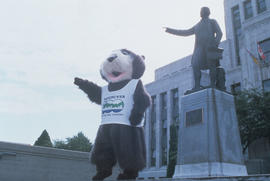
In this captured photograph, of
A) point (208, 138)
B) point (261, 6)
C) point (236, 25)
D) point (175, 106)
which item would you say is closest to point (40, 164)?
point (208, 138)

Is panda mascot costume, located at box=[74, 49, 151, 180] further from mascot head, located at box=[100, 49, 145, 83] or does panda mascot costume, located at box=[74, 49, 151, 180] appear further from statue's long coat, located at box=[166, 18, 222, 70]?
statue's long coat, located at box=[166, 18, 222, 70]

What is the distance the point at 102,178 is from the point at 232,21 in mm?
31313

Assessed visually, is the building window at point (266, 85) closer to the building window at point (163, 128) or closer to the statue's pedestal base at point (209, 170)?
the building window at point (163, 128)

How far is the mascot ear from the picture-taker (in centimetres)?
929

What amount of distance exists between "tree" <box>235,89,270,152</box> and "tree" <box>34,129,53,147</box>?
79.6ft

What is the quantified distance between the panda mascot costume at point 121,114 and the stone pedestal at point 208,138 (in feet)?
5.04

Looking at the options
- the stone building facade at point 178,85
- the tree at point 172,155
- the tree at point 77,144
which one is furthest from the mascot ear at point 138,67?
the tree at point 77,144

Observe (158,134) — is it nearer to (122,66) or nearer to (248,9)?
(248,9)

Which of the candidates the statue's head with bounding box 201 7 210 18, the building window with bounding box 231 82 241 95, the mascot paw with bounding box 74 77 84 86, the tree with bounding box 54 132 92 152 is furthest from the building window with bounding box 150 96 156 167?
the mascot paw with bounding box 74 77 84 86

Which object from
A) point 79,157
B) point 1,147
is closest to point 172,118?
point 79,157

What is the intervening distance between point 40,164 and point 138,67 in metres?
13.0

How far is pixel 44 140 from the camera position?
126 ft

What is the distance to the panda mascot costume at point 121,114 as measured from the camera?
7992 mm

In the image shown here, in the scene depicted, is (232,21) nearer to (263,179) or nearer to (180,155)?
(180,155)
